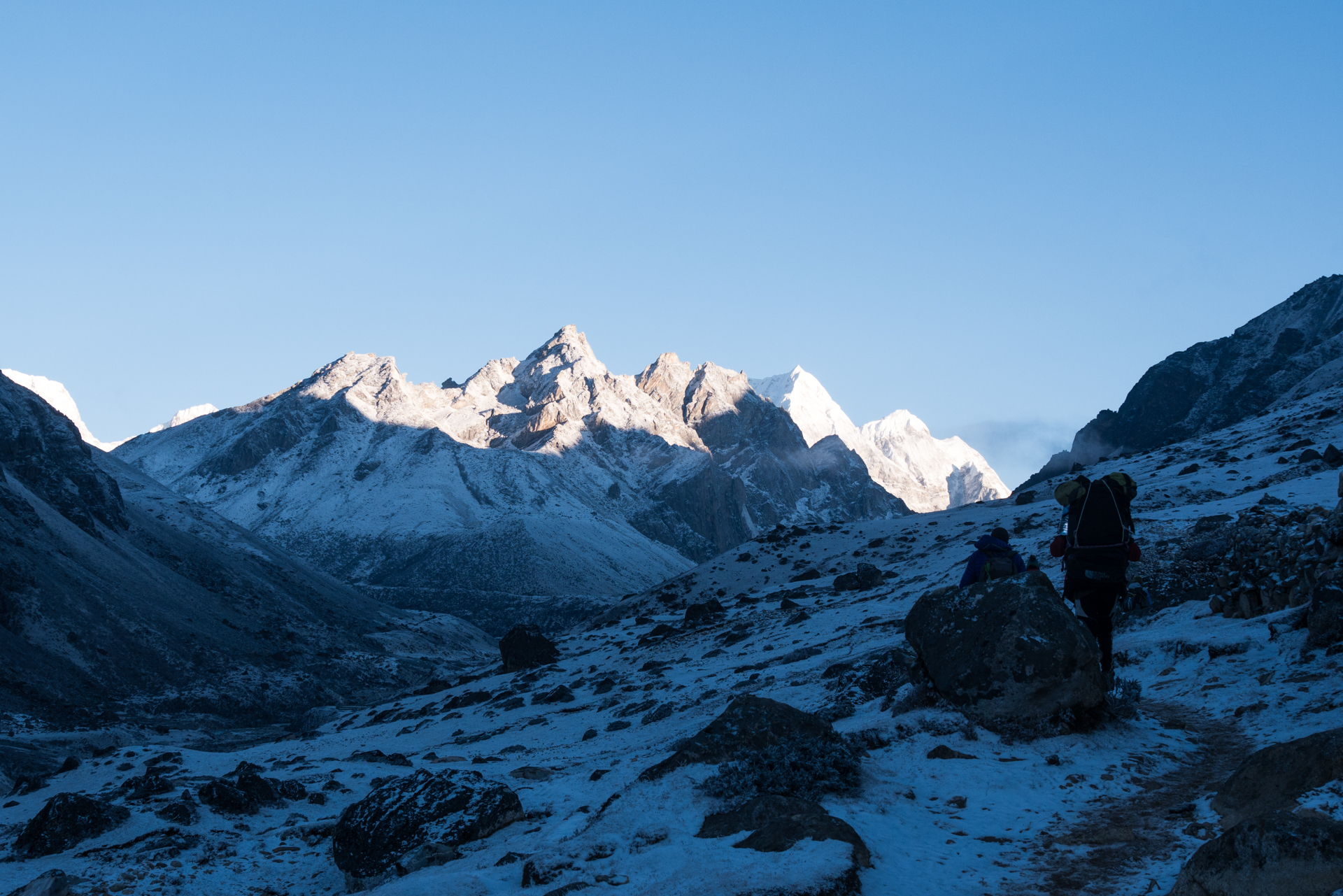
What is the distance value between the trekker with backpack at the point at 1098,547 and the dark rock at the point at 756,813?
171 inches

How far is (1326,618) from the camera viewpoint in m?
10.4

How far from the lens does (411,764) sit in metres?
19.1

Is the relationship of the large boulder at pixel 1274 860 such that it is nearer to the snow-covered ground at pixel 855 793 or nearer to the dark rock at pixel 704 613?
the snow-covered ground at pixel 855 793

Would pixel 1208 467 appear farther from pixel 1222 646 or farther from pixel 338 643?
pixel 338 643

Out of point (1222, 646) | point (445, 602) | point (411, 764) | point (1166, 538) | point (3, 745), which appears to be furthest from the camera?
point (445, 602)

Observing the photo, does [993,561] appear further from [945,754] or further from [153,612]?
[153,612]

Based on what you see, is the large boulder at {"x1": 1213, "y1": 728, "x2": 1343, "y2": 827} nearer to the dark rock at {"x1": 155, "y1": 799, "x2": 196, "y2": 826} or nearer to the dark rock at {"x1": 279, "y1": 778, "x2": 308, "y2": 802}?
the dark rock at {"x1": 155, "y1": 799, "x2": 196, "y2": 826}

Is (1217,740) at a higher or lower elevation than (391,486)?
lower

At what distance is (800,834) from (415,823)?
5.50 meters

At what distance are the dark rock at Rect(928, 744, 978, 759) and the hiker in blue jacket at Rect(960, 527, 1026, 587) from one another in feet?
9.82

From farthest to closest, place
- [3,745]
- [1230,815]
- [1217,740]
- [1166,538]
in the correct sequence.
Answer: [3,745] < [1166,538] < [1217,740] < [1230,815]

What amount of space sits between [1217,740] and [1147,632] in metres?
6.13

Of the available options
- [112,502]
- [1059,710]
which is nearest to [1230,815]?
[1059,710]

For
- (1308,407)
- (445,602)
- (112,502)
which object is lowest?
(445,602)
